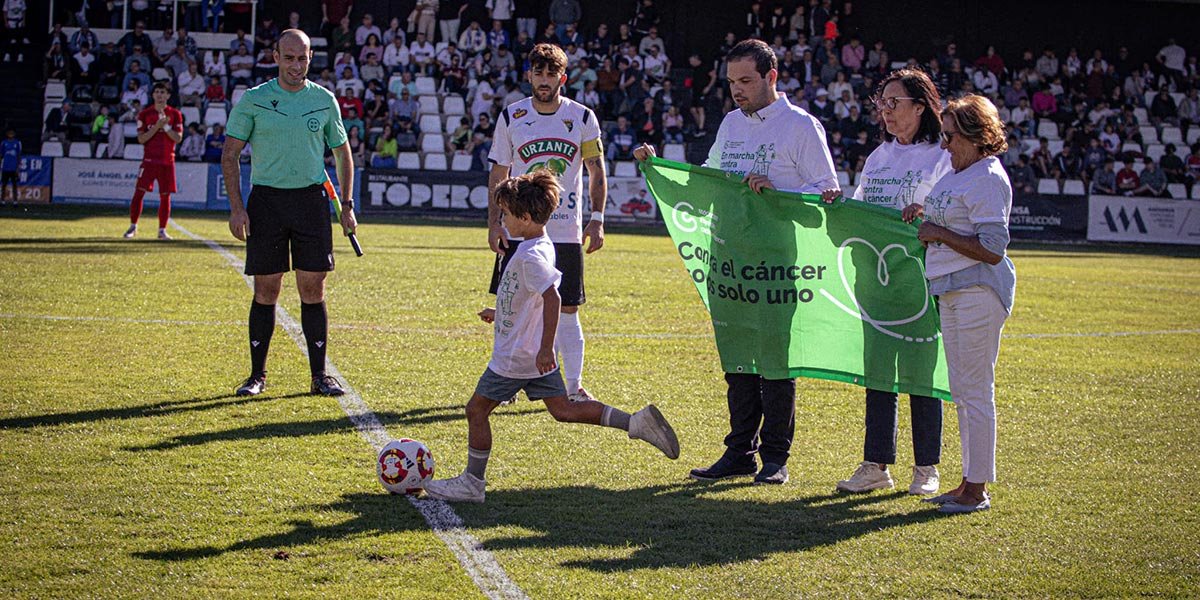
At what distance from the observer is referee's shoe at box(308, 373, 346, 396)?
8086mm

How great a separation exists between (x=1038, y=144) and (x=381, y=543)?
30.5 m

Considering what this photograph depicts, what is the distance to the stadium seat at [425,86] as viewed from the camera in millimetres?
31859

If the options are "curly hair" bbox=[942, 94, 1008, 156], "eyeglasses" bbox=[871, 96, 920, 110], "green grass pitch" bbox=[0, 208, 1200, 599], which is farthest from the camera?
"eyeglasses" bbox=[871, 96, 920, 110]

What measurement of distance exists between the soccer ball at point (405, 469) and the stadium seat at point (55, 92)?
91.3 feet

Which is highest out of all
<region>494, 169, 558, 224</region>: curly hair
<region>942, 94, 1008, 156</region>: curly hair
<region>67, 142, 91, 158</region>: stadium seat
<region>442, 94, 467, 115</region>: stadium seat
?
<region>442, 94, 467, 115</region>: stadium seat

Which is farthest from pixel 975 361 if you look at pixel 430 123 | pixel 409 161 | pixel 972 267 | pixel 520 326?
pixel 430 123

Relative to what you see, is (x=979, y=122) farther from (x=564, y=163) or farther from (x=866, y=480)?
(x=564, y=163)

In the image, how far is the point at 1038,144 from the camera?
107 ft

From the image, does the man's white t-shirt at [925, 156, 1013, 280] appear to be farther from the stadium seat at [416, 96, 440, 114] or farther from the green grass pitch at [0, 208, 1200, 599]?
the stadium seat at [416, 96, 440, 114]

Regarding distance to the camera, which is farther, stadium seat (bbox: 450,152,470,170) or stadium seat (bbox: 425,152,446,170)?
stadium seat (bbox: 425,152,446,170)

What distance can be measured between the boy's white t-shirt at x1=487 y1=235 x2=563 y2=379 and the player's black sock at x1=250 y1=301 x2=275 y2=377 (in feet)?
9.40

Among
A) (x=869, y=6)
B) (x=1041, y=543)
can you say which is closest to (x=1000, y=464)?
(x=1041, y=543)

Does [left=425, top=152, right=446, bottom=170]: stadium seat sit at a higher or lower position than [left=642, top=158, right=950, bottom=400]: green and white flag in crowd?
higher

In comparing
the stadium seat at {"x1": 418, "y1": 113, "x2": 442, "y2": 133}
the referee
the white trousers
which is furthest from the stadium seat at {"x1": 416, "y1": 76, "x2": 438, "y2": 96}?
the white trousers
